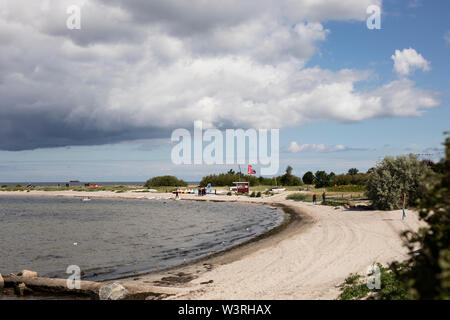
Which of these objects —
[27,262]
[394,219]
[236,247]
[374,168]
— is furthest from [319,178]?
[27,262]

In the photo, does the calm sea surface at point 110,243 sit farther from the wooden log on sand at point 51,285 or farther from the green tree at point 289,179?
the green tree at point 289,179

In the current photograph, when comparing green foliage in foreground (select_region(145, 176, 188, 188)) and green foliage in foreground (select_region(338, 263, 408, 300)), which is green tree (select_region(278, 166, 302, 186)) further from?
green foliage in foreground (select_region(338, 263, 408, 300))

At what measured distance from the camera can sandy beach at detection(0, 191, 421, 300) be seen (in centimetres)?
1065

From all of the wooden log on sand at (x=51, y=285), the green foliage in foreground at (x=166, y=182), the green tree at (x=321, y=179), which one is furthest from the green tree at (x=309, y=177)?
the wooden log on sand at (x=51, y=285)

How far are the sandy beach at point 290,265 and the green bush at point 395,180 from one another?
249 inches

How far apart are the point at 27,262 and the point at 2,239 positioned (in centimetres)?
938

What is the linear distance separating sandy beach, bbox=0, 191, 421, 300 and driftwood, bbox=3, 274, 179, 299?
16.6 inches

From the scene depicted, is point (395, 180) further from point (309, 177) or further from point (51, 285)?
point (309, 177)

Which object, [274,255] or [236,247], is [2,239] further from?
[274,255]

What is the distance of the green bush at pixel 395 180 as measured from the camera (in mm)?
29938

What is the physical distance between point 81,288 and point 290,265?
805 centimetres

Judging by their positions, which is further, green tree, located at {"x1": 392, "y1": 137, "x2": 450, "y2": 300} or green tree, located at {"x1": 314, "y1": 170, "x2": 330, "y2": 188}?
green tree, located at {"x1": 314, "y1": 170, "x2": 330, "y2": 188}

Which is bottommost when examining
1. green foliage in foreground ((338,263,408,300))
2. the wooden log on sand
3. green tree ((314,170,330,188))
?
the wooden log on sand

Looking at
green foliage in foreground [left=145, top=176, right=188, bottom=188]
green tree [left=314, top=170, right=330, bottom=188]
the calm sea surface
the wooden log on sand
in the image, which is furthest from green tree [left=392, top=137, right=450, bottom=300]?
green foliage in foreground [left=145, top=176, right=188, bottom=188]
